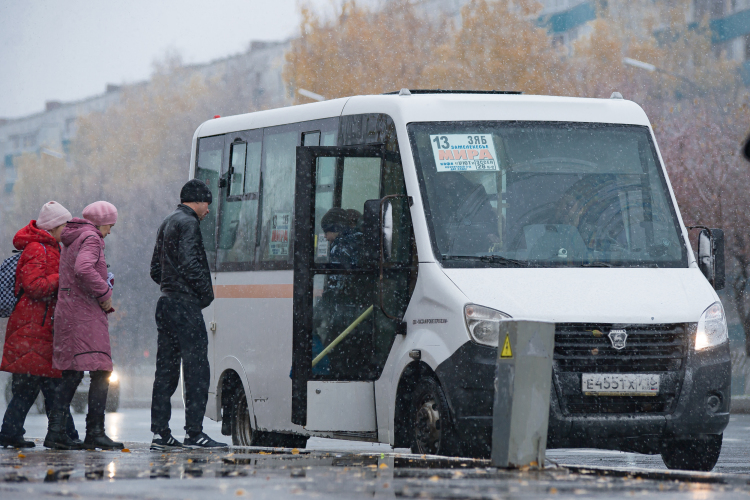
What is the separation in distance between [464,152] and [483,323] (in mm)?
1569

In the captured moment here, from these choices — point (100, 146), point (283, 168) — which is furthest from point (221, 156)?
point (100, 146)

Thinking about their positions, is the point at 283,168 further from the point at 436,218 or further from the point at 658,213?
the point at 658,213

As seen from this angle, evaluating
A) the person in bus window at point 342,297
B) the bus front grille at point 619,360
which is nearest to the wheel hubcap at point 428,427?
the bus front grille at point 619,360

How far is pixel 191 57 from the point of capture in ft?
273

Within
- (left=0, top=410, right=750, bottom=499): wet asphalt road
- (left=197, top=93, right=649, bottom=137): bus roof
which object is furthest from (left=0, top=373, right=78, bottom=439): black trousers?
(left=197, top=93, right=649, bottom=137): bus roof

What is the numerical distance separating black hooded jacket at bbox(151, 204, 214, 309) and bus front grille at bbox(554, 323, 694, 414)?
2828mm

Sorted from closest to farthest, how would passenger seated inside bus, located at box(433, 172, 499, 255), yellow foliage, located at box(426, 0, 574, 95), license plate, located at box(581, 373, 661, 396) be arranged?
license plate, located at box(581, 373, 661, 396)
passenger seated inside bus, located at box(433, 172, 499, 255)
yellow foliage, located at box(426, 0, 574, 95)

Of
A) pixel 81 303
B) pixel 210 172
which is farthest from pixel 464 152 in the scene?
pixel 210 172

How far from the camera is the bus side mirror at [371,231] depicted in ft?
30.6

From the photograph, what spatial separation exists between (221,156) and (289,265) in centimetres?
212

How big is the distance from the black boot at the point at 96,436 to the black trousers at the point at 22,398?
0.47m

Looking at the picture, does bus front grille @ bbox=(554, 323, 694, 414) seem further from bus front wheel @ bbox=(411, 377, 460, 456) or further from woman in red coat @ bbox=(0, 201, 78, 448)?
woman in red coat @ bbox=(0, 201, 78, 448)

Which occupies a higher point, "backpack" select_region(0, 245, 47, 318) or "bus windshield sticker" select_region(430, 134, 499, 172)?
"bus windshield sticker" select_region(430, 134, 499, 172)

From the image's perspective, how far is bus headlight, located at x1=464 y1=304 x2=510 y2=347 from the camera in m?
8.63
